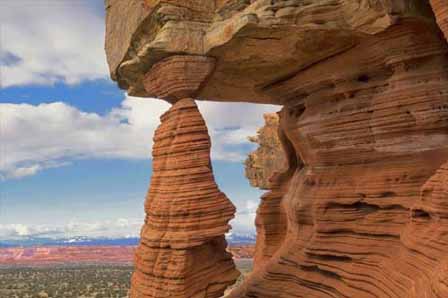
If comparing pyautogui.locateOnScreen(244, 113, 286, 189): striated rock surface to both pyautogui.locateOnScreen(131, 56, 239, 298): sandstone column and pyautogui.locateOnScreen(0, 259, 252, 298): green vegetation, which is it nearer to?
pyautogui.locateOnScreen(0, 259, 252, 298): green vegetation

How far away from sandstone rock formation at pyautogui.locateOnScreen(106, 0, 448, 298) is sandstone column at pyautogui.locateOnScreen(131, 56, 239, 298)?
0.58ft

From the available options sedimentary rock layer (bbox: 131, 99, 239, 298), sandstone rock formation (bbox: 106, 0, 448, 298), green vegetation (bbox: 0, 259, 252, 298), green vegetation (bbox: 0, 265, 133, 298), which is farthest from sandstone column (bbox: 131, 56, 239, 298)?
green vegetation (bbox: 0, 265, 133, 298)

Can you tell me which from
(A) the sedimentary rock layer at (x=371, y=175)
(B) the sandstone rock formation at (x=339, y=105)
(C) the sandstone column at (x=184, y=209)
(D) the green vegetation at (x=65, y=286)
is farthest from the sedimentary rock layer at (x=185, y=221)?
(D) the green vegetation at (x=65, y=286)

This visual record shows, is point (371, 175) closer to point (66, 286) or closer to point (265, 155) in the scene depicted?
point (265, 155)

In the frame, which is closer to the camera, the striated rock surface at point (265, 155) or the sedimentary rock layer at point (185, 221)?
the sedimentary rock layer at point (185, 221)

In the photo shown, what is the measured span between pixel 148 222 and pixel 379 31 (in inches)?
401

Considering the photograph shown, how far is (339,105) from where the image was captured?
1714 centimetres

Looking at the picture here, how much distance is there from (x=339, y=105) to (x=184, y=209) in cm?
622

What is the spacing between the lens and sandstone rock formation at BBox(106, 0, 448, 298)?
13.7m

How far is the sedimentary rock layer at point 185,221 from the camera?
17000 millimetres

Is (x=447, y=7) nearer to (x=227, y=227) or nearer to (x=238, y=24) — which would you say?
(x=238, y=24)

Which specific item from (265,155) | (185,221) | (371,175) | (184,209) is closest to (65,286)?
(265,155)

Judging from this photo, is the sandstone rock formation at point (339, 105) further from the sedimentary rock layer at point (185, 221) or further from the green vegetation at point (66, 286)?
the green vegetation at point (66, 286)

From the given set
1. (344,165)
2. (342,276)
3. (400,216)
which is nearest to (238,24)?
(344,165)
